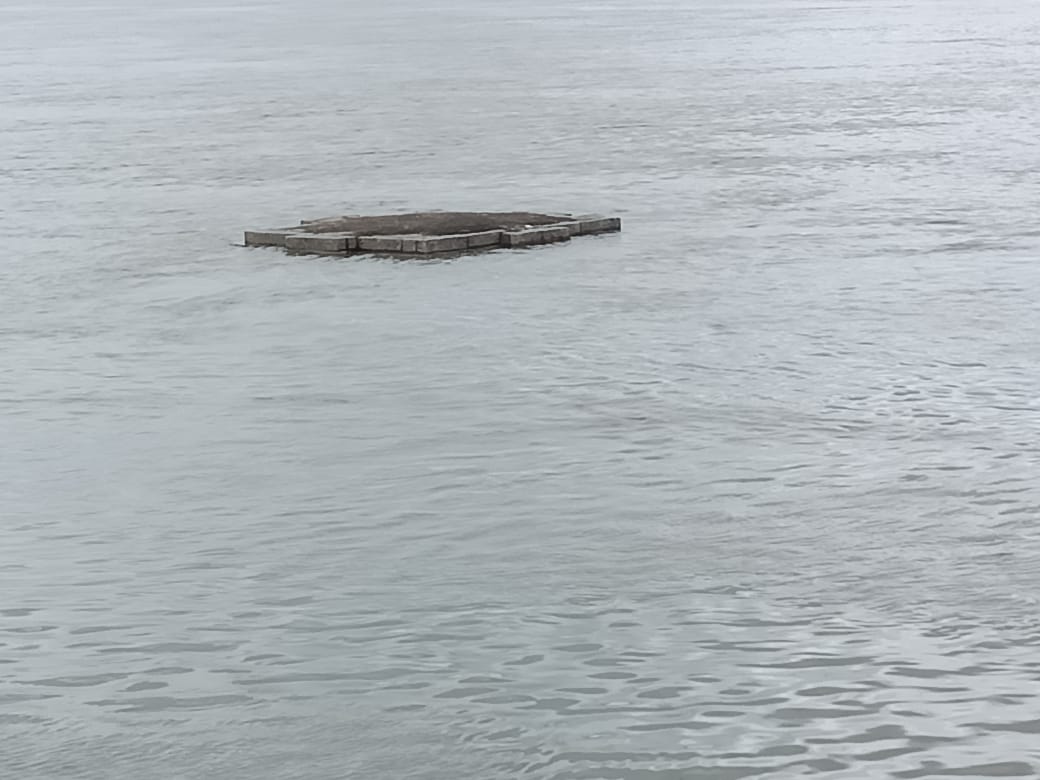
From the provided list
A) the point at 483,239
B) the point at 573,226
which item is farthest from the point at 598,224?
the point at 483,239

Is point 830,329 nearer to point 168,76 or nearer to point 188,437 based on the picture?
point 188,437

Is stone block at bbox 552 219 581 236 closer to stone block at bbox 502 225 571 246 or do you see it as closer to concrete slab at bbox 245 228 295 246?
stone block at bbox 502 225 571 246

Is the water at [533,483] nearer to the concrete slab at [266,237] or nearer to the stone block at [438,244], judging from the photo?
the concrete slab at [266,237]

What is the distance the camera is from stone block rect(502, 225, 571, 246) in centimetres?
1859

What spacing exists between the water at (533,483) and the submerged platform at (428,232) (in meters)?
0.40

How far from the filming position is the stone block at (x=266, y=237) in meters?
19.1

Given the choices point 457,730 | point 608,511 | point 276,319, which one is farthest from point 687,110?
point 457,730

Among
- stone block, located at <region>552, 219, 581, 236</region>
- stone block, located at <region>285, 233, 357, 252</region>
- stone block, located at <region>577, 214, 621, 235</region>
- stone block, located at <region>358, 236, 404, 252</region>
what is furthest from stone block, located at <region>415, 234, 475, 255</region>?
stone block, located at <region>577, 214, 621, 235</region>

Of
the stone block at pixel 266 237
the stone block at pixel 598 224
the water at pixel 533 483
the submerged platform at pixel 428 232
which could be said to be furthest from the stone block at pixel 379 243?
the stone block at pixel 598 224

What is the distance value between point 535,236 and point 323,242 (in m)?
1.75

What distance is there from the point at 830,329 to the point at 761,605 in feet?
20.0

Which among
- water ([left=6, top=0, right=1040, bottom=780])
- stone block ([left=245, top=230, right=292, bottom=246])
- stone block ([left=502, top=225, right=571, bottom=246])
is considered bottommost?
water ([left=6, top=0, right=1040, bottom=780])

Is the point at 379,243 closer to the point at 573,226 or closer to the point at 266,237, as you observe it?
the point at 266,237

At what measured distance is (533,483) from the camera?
10062mm
